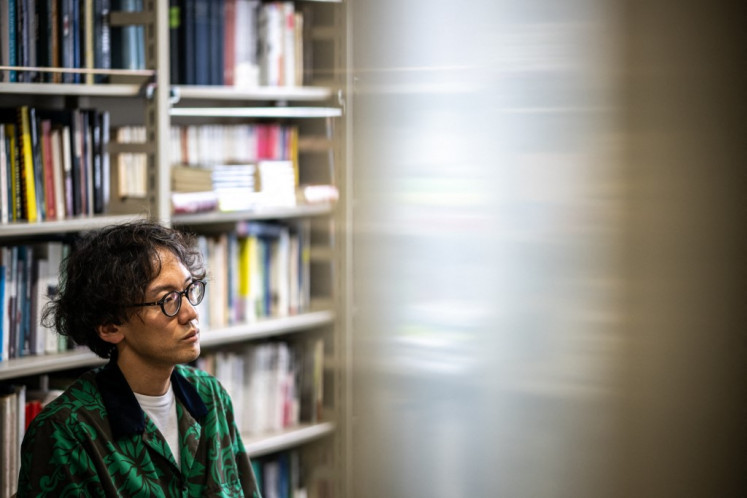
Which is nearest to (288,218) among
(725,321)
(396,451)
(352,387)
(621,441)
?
(352,387)

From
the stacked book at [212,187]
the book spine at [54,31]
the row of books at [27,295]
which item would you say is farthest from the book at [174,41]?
the row of books at [27,295]

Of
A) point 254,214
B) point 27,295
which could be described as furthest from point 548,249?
point 27,295

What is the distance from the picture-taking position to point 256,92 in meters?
2.57

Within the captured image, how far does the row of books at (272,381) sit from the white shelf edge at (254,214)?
388mm

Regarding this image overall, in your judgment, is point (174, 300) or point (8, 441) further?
point (8, 441)

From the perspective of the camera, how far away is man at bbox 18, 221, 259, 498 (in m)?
1.41

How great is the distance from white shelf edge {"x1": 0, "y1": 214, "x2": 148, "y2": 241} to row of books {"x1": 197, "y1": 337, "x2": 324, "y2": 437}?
1.71 ft

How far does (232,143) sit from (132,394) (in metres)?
1.26

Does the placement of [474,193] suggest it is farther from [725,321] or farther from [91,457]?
[91,457]

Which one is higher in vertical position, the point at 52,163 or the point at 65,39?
the point at 65,39

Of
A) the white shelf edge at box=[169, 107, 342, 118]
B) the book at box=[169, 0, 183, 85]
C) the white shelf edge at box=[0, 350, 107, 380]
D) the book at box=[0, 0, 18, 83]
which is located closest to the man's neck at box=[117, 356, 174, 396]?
the white shelf edge at box=[0, 350, 107, 380]

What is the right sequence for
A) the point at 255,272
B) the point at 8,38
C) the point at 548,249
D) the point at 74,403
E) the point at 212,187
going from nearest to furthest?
the point at 74,403 < the point at 8,38 < the point at 548,249 < the point at 212,187 < the point at 255,272

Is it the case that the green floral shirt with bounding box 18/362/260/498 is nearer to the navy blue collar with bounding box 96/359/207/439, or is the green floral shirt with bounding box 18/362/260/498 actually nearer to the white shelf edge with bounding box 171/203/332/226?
the navy blue collar with bounding box 96/359/207/439

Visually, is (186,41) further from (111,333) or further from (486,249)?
(111,333)
